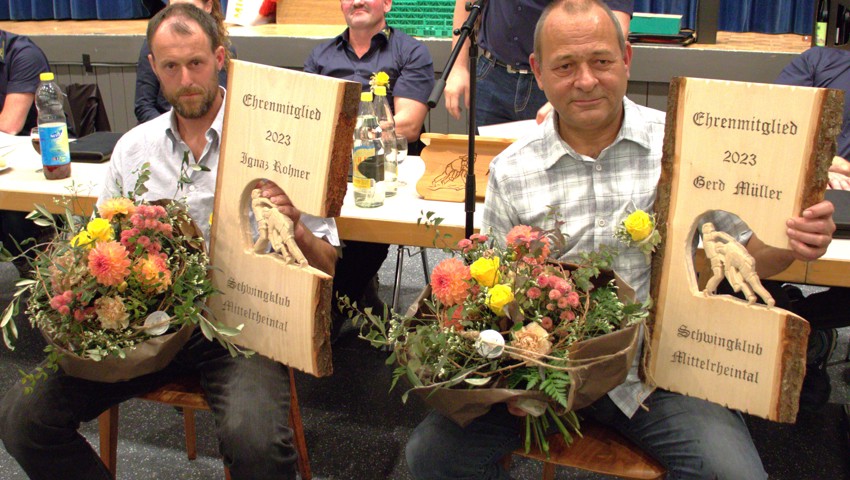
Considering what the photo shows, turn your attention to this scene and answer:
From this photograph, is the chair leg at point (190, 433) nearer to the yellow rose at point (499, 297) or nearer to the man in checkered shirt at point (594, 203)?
the man in checkered shirt at point (594, 203)

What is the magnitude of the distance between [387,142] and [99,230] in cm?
98

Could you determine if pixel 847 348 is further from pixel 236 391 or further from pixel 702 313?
pixel 236 391

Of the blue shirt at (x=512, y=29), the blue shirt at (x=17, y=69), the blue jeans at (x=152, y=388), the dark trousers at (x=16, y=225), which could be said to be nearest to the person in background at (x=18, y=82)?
the blue shirt at (x=17, y=69)

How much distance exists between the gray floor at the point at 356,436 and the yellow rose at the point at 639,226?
0.93 m

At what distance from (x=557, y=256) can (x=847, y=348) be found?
1614 millimetres

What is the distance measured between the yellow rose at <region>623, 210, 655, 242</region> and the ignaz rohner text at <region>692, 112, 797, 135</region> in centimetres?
18

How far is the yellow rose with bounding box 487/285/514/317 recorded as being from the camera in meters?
1.31

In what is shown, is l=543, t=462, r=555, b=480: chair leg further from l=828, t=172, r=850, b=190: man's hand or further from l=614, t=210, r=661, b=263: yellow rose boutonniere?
l=828, t=172, r=850, b=190: man's hand

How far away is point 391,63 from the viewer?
124 inches

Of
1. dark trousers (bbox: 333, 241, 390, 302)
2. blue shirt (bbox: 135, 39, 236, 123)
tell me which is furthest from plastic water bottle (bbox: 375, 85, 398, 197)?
blue shirt (bbox: 135, 39, 236, 123)

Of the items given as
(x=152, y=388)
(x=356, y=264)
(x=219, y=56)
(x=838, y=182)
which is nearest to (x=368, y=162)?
(x=219, y=56)

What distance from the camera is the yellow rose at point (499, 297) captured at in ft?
4.29

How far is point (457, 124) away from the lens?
441 cm

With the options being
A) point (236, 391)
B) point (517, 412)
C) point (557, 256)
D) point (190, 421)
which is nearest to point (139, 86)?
point (190, 421)
